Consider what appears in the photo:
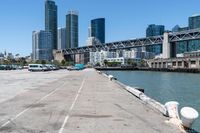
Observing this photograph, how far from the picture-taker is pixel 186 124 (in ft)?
47.4

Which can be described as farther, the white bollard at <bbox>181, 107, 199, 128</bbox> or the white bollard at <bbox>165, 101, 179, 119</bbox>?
the white bollard at <bbox>165, 101, 179, 119</bbox>

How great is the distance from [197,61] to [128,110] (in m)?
186

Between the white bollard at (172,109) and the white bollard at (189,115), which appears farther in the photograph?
the white bollard at (172,109)

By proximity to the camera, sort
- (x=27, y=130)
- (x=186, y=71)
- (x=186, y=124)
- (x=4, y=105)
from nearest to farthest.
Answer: (x=27, y=130) → (x=186, y=124) → (x=4, y=105) → (x=186, y=71)

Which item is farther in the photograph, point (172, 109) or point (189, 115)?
point (172, 109)

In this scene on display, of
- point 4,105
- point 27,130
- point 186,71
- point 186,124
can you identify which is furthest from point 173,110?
point 186,71

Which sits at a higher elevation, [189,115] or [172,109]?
[189,115]

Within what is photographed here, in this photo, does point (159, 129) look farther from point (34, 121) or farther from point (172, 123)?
point (34, 121)

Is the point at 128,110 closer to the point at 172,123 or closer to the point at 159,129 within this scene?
the point at 172,123

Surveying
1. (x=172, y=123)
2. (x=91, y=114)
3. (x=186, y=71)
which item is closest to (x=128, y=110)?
(x=91, y=114)

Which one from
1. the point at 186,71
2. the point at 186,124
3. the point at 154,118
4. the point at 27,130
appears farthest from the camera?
the point at 186,71

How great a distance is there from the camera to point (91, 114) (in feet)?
57.2

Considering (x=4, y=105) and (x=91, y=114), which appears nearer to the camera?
(x=91, y=114)

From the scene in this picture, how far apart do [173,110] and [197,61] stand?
187796 millimetres
